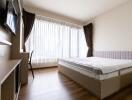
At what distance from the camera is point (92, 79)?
1895 mm

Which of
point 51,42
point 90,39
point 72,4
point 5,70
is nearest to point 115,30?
point 90,39

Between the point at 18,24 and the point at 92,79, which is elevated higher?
the point at 18,24

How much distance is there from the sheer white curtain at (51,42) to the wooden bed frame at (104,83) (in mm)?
2434

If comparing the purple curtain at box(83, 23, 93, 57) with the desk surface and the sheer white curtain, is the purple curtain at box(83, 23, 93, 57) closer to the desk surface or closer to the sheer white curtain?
the sheer white curtain

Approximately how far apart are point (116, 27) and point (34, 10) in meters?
3.63

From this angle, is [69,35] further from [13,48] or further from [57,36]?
[13,48]

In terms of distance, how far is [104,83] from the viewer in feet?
5.74

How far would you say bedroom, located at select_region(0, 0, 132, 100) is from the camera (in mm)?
1888

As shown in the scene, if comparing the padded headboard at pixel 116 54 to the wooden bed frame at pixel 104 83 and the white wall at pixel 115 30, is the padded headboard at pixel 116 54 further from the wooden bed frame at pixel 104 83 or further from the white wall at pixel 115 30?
the wooden bed frame at pixel 104 83

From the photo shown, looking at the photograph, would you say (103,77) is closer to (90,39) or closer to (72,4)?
(72,4)

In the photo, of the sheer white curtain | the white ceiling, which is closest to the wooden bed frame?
the sheer white curtain

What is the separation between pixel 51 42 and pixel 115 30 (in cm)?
298

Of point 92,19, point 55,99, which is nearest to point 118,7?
point 92,19

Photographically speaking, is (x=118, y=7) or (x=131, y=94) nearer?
(x=131, y=94)
